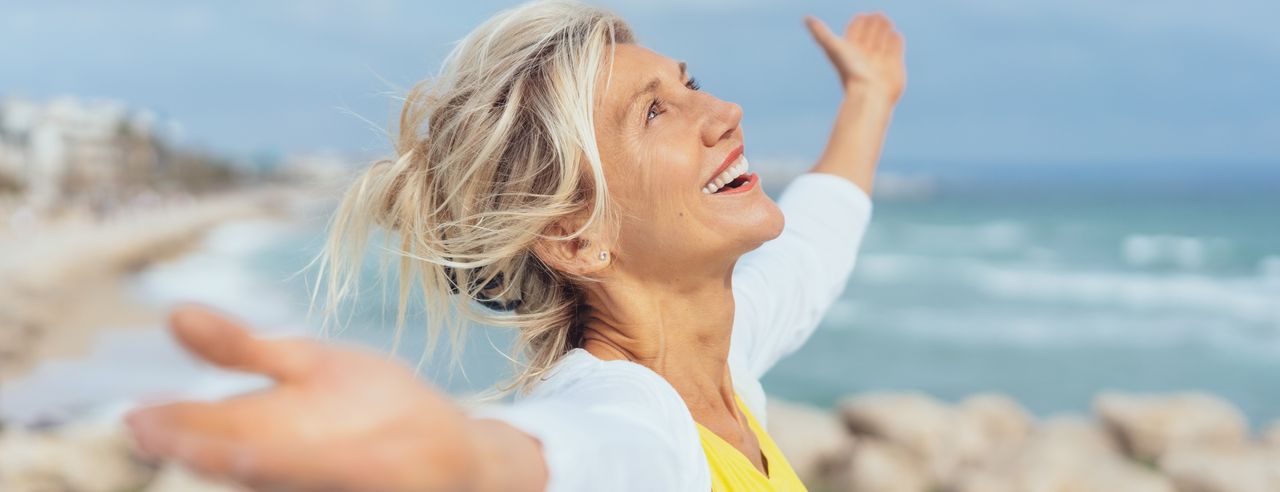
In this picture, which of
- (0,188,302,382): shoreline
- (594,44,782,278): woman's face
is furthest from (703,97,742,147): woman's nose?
(0,188,302,382): shoreline

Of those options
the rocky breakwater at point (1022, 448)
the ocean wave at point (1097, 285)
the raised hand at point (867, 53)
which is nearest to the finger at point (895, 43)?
the raised hand at point (867, 53)

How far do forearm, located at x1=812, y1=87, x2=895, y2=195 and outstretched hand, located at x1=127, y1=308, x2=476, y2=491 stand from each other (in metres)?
1.79

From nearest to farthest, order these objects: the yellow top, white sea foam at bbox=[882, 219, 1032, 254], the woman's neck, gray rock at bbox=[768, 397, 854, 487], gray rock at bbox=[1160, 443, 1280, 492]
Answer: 1. the yellow top
2. the woman's neck
3. gray rock at bbox=[1160, 443, 1280, 492]
4. gray rock at bbox=[768, 397, 854, 487]
5. white sea foam at bbox=[882, 219, 1032, 254]

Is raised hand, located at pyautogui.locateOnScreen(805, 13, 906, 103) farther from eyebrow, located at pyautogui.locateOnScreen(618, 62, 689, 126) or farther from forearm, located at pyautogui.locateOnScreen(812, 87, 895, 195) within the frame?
eyebrow, located at pyautogui.locateOnScreen(618, 62, 689, 126)

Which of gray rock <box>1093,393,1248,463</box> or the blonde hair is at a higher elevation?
gray rock <box>1093,393,1248,463</box>

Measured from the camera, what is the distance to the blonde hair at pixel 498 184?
5.22 ft

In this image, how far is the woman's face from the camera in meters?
1.62

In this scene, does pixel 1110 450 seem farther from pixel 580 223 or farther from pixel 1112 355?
pixel 1112 355

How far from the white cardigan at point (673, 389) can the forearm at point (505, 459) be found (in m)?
0.02

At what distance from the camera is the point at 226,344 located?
722 mm

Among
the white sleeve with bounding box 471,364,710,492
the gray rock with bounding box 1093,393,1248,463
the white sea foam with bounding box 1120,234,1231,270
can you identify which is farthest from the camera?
the white sea foam with bounding box 1120,234,1231,270

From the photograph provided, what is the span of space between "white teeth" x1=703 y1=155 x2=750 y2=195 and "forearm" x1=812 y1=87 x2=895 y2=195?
31.8 inches

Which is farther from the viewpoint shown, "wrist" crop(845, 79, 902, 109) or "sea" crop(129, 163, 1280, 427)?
"sea" crop(129, 163, 1280, 427)

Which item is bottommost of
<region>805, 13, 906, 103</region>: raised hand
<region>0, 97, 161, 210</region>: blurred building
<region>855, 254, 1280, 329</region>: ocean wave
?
<region>0, 97, 161, 210</region>: blurred building
